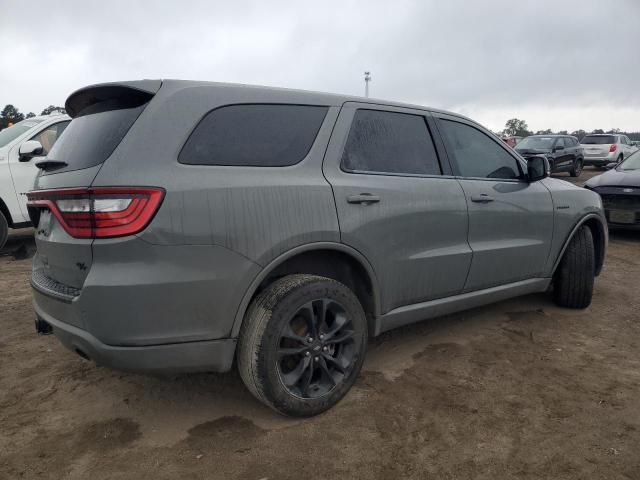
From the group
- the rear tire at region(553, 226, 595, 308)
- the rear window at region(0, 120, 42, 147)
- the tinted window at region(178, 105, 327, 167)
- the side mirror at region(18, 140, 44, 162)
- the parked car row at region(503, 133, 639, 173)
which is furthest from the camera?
the parked car row at region(503, 133, 639, 173)

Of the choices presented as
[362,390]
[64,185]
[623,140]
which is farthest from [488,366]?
[623,140]

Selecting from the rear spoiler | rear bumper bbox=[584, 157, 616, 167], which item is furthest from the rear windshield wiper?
rear bumper bbox=[584, 157, 616, 167]

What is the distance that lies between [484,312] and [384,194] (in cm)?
200

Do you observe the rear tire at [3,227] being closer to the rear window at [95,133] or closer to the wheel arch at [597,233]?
the rear window at [95,133]

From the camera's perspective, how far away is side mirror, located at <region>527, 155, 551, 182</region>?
3902 mm

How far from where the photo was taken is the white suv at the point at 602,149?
20.4 meters

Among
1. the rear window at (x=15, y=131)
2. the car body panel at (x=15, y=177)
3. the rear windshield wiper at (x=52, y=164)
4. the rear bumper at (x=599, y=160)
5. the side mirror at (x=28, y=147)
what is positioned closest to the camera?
the rear windshield wiper at (x=52, y=164)

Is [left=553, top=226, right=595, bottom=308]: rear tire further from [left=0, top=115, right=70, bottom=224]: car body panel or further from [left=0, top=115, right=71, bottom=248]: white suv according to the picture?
[left=0, top=115, right=70, bottom=224]: car body panel

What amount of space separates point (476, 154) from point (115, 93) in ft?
8.11

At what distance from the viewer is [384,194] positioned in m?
2.89

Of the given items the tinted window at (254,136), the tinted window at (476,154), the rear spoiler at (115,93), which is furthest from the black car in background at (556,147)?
the rear spoiler at (115,93)

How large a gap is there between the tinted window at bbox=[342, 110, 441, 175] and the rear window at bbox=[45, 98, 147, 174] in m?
1.16

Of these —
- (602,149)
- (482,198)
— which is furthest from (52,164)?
(602,149)

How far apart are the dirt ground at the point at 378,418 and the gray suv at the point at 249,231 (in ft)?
0.88
